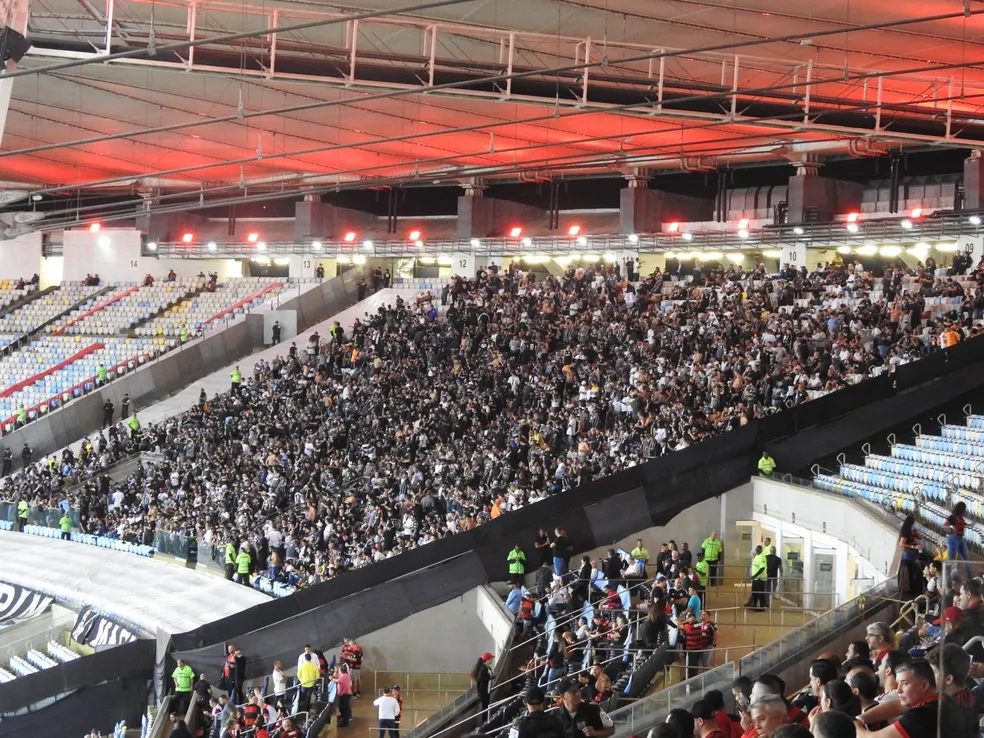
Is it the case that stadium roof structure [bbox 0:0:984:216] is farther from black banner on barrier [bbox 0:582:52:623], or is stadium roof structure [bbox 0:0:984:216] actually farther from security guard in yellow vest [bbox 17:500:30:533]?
security guard in yellow vest [bbox 17:500:30:533]

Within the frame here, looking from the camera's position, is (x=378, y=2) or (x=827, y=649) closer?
(x=827, y=649)

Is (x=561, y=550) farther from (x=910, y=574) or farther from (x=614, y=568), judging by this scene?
(x=910, y=574)

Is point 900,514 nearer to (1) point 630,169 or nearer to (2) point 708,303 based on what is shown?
(2) point 708,303

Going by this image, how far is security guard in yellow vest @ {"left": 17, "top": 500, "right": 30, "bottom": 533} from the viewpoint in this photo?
1171 inches

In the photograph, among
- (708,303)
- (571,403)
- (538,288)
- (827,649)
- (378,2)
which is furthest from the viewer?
(538,288)

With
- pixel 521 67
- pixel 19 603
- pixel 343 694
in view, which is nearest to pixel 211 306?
pixel 19 603

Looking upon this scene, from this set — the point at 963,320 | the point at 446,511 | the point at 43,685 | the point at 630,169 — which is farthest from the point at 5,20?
the point at 630,169

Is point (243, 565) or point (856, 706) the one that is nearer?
point (856, 706)

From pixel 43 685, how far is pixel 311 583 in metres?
4.42

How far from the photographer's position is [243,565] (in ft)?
77.3

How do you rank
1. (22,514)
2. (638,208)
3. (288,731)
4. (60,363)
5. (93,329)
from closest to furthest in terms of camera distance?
(288,731) < (22,514) < (638,208) < (60,363) < (93,329)

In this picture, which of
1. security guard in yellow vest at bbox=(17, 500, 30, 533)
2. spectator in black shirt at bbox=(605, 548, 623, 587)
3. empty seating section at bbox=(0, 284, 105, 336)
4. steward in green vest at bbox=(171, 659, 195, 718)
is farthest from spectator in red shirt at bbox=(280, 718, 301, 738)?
empty seating section at bbox=(0, 284, 105, 336)

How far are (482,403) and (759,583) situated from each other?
1251cm

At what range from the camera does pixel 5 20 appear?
1605 cm
